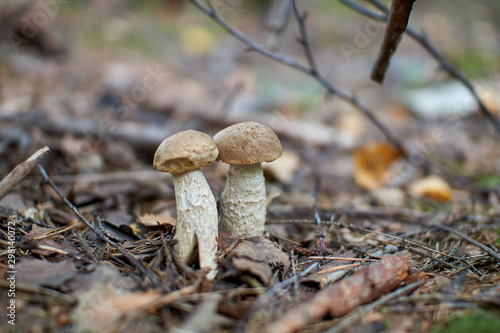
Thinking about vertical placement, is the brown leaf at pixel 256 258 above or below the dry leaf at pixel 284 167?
above

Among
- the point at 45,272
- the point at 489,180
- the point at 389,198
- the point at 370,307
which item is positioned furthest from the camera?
the point at 489,180

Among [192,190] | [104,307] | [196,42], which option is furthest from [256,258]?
[196,42]

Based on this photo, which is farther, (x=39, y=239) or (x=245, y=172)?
(x=245, y=172)

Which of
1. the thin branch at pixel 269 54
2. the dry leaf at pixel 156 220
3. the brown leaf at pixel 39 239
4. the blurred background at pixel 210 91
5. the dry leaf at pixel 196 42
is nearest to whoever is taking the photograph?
the brown leaf at pixel 39 239

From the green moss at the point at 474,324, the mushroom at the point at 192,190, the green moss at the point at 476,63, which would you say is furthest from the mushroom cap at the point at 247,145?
the green moss at the point at 476,63

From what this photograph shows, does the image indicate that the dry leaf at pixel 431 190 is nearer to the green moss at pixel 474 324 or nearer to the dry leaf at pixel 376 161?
the dry leaf at pixel 376 161

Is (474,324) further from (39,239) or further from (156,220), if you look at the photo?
(39,239)

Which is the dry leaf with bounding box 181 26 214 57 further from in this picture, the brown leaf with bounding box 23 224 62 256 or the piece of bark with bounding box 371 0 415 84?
the brown leaf with bounding box 23 224 62 256
